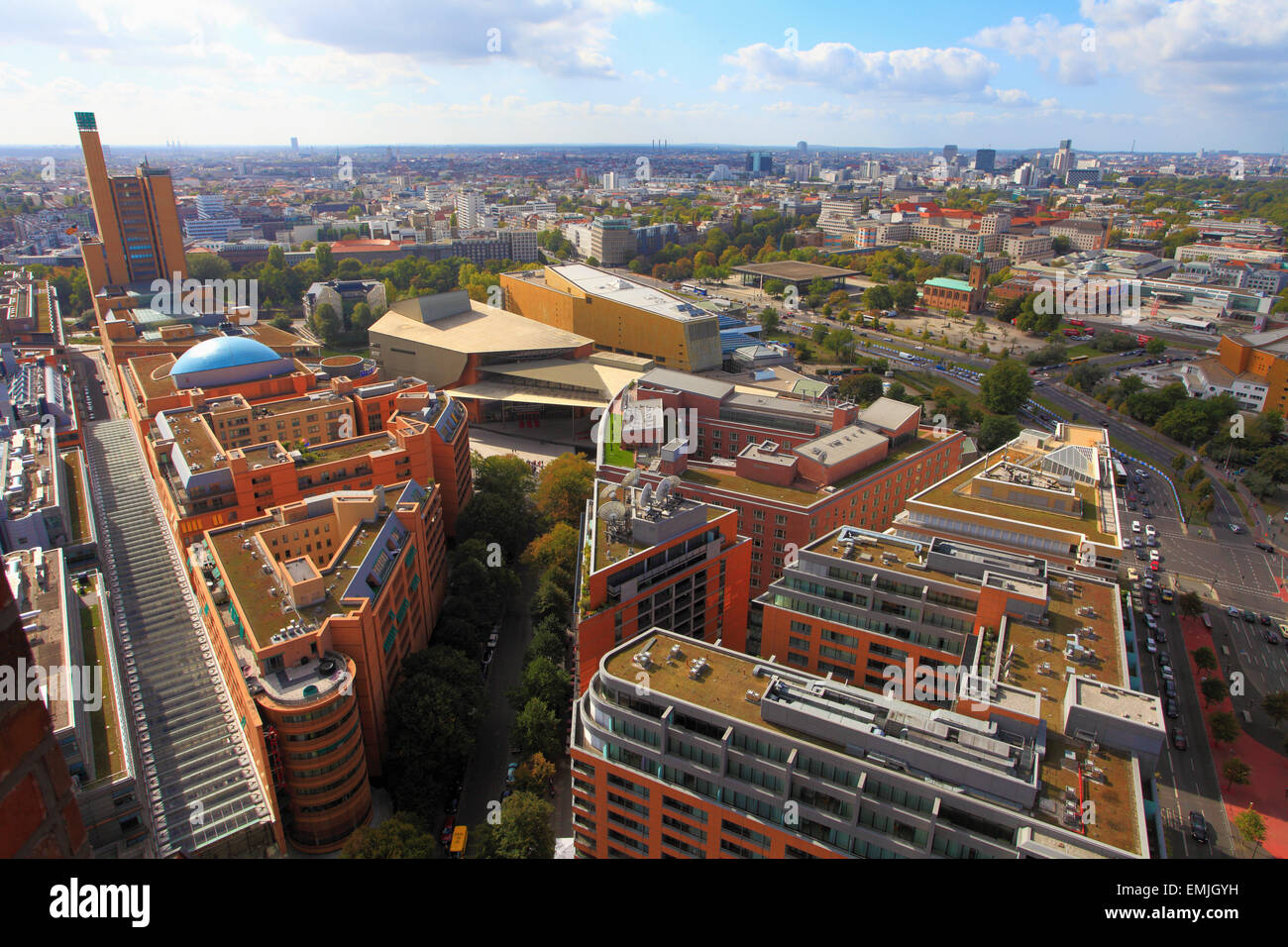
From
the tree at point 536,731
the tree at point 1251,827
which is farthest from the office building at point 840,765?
the tree at point 1251,827

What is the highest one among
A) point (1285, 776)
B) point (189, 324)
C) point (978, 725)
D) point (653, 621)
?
point (189, 324)

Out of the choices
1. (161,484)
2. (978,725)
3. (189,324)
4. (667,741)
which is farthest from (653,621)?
(189,324)

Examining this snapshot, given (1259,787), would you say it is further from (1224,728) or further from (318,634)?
(318,634)

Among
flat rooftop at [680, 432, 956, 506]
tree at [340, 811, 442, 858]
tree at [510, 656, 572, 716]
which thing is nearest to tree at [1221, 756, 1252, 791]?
flat rooftop at [680, 432, 956, 506]

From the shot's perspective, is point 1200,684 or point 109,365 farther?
point 109,365

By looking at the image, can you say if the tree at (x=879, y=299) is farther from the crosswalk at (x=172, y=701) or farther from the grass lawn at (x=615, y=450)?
the crosswalk at (x=172, y=701)
